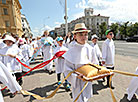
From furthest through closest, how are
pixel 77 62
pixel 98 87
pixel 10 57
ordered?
pixel 98 87 → pixel 10 57 → pixel 77 62

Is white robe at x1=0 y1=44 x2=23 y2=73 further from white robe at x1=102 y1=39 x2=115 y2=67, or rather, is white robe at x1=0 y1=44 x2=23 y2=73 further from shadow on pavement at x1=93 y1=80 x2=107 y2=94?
white robe at x1=102 y1=39 x2=115 y2=67

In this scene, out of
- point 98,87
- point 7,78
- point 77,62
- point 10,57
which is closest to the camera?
point 77,62

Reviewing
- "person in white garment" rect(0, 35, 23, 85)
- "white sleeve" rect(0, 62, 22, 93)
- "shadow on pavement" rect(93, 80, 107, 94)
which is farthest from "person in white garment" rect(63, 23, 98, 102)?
"person in white garment" rect(0, 35, 23, 85)

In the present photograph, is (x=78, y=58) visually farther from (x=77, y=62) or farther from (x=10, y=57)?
(x=10, y=57)

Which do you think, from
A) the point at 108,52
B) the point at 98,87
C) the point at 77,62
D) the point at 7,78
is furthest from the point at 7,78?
Answer: the point at 108,52

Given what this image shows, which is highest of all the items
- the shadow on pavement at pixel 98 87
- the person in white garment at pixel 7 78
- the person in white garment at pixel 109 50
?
the person in white garment at pixel 109 50

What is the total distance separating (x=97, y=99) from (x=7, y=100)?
3.05m

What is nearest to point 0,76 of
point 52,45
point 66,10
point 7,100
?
point 7,100

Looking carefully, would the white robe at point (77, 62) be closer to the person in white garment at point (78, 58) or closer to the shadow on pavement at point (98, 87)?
the person in white garment at point (78, 58)

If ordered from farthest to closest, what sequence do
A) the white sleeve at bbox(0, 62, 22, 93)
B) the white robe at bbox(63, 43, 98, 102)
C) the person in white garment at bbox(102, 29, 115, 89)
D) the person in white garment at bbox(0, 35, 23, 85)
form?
the person in white garment at bbox(102, 29, 115, 89)
the person in white garment at bbox(0, 35, 23, 85)
the white sleeve at bbox(0, 62, 22, 93)
the white robe at bbox(63, 43, 98, 102)

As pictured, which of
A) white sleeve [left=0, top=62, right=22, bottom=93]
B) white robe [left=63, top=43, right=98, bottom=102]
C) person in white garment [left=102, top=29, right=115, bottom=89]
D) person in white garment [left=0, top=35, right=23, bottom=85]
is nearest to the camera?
white robe [left=63, top=43, right=98, bottom=102]

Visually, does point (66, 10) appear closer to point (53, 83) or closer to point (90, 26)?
point (53, 83)

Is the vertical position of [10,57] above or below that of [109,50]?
below

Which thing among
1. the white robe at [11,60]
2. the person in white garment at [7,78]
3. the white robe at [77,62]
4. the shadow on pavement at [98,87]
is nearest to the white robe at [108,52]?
the shadow on pavement at [98,87]
